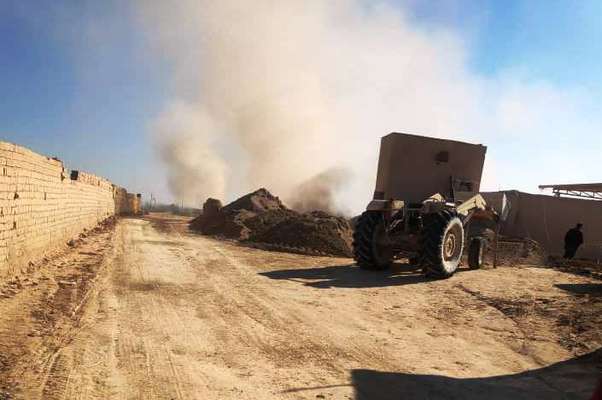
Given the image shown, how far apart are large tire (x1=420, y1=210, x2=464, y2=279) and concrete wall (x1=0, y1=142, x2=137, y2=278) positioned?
25.1ft

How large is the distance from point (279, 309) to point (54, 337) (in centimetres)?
293

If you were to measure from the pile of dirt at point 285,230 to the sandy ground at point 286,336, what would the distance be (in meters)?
5.53

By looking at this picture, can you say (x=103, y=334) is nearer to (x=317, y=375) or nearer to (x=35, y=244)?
(x=317, y=375)

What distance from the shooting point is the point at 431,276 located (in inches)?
389

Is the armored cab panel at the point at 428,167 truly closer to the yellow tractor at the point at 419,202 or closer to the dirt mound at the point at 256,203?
the yellow tractor at the point at 419,202

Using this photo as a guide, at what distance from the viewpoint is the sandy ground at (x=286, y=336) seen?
151 inches

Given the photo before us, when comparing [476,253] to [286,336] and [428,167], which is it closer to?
[428,167]

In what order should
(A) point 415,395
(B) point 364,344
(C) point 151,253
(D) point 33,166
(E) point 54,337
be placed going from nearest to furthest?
(A) point 415,395, (E) point 54,337, (B) point 364,344, (D) point 33,166, (C) point 151,253

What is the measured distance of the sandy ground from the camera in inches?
151

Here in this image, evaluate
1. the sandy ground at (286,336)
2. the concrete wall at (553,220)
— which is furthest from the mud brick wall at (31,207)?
the concrete wall at (553,220)

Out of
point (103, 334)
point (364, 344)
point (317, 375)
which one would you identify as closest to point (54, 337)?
point (103, 334)

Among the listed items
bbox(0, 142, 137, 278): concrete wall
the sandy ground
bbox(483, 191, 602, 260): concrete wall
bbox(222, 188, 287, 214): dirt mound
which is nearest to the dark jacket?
bbox(483, 191, 602, 260): concrete wall

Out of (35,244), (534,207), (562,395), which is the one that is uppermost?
(534,207)

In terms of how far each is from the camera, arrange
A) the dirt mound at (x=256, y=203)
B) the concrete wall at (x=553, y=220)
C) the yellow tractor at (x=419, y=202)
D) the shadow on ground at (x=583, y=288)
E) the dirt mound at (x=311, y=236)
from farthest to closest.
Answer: the dirt mound at (x=256, y=203)
the concrete wall at (x=553, y=220)
the dirt mound at (x=311, y=236)
the yellow tractor at (x=419, y=202)
the shadow on ground at (x=583, y=288)
